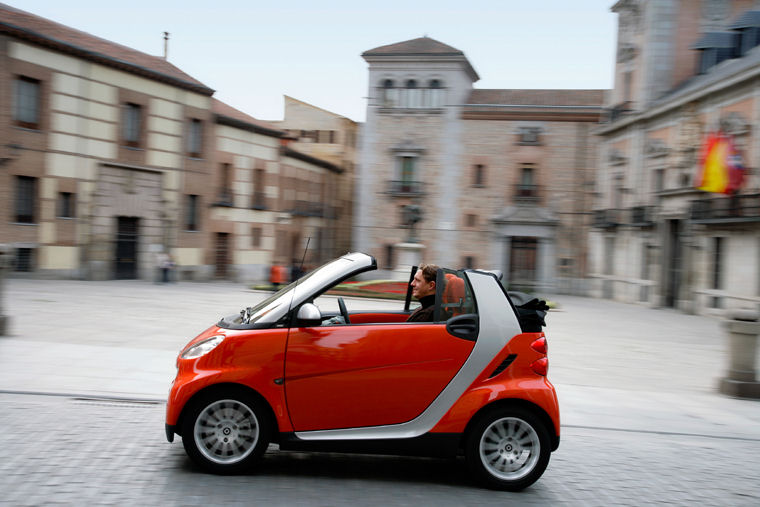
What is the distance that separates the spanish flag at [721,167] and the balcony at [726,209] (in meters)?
0.53

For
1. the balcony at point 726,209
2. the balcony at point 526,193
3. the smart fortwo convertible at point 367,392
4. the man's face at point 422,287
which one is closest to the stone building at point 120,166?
the balcony at point 526,193

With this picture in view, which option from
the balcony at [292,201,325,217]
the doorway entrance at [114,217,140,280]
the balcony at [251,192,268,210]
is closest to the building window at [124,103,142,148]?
the doorway entrance at [114,217,140,280]

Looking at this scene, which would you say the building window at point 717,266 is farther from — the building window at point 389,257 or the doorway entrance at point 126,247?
the doorway entrance at point 126,247

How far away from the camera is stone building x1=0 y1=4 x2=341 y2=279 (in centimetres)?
2517

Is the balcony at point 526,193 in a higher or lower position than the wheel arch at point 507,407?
higher

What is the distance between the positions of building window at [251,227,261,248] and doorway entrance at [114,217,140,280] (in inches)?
311

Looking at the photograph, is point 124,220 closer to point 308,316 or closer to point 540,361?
point 308,316

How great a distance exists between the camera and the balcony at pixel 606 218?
117ft

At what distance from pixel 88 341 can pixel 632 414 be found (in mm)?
8476

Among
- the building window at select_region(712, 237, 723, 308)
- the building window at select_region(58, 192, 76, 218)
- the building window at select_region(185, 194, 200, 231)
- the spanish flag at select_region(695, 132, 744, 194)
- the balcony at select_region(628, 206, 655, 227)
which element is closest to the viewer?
the spanish flag at select_region(695, 132, 744, 194)

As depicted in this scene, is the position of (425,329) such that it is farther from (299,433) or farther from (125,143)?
(125,143)

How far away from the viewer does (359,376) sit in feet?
16.3

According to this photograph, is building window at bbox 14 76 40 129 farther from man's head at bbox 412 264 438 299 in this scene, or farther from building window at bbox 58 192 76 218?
man's head at bbox 412 264 438 299

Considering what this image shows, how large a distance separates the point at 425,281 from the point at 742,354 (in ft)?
21.5
